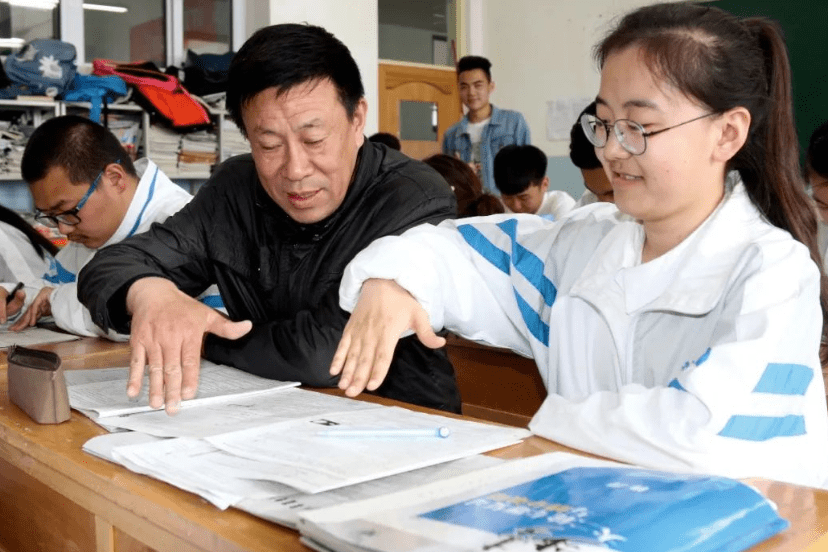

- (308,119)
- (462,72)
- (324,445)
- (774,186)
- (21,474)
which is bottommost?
(21,474)

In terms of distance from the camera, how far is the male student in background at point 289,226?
1417mm

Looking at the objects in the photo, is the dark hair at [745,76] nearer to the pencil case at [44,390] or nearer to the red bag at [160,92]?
the pencil case at [44,390]

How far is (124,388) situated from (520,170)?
2.90 m

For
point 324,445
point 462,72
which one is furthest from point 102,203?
point 462,72

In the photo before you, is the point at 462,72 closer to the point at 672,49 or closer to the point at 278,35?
the point at 278,35

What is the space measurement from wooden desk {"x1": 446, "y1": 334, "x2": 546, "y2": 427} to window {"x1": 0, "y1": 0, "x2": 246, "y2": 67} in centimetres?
381

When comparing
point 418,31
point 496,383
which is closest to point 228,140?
point 418,31

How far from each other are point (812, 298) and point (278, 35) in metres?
1.01

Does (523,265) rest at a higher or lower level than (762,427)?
higher

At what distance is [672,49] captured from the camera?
1076mm

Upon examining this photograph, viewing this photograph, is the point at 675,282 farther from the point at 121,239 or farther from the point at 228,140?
the point at 228,140

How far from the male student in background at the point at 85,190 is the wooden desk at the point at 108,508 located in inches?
39.4

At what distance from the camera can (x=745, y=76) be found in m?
1.11

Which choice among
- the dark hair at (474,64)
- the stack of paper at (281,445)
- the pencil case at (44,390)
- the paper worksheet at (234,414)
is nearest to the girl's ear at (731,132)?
the stack of paper at (281,445)
